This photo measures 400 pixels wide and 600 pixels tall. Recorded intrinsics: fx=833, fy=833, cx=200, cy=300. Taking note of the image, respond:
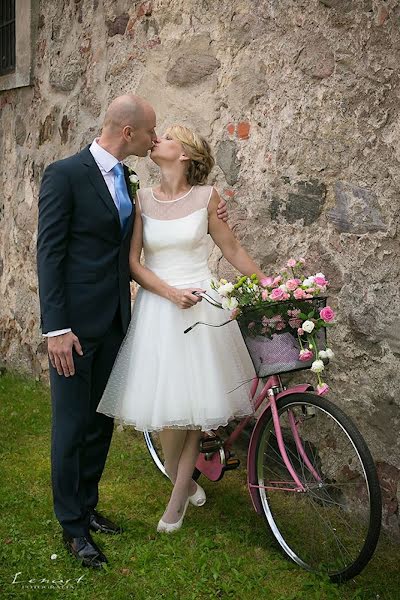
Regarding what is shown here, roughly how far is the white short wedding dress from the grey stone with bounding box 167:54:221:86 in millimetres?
1170

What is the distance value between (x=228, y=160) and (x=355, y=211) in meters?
0.96

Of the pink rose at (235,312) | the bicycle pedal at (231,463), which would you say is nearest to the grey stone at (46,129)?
the bicycle pedal at (231,463)

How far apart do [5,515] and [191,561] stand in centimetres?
111

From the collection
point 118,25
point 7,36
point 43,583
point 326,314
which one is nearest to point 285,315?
point 326,314

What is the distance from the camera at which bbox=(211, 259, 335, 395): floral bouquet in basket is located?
3.38 metres

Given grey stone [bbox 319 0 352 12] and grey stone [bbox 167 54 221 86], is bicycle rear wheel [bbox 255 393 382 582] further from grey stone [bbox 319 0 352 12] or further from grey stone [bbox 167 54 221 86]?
grey stone [bbox 167 54 221 86]

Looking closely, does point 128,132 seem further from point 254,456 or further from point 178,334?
point 254,456

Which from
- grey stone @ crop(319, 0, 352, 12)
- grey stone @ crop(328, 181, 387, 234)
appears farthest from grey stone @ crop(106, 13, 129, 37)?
grey stone @ crop(328, 181, 387, 234)

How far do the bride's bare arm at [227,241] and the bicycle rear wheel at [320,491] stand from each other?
666 mm

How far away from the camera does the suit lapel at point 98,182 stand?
3.60m

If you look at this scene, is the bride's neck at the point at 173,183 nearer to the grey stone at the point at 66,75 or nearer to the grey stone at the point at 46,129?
Answer: the grey stone at the point at 66,75

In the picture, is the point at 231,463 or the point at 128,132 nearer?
the point at 128,132

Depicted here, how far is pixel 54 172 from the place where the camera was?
3.51m

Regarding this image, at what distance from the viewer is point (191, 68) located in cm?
489
